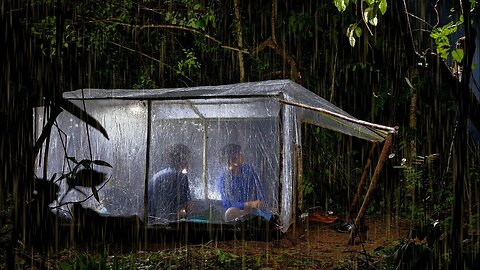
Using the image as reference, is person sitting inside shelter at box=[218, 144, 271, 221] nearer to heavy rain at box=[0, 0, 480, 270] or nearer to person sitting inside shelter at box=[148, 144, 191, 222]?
heavy rain at box=[0, 0, 480, 270]

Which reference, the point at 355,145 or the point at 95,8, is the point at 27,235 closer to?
the point at 95,8

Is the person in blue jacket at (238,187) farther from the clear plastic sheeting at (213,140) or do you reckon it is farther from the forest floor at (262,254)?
the forest floor at (262,254)

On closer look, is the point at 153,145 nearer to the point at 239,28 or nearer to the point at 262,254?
the point at 262,254

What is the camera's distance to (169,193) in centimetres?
659

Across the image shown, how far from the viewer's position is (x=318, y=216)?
7.91m

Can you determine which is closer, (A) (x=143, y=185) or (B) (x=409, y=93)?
(A) (x=143, y=185)

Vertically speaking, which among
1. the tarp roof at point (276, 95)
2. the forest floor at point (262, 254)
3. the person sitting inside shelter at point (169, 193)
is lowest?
the forest floor at point (262, 254)

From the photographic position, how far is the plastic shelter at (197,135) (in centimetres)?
594

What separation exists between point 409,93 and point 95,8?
5532 millimetres

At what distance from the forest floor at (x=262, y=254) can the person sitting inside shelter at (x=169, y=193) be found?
449mm

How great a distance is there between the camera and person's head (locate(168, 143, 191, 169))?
681 centimetres

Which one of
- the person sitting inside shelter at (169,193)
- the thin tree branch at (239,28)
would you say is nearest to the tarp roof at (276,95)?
the person sitting inside shelter at (169,193)

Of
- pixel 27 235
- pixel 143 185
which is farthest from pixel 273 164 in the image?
pixel 27 235

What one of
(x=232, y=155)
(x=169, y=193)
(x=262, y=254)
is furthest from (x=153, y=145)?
(x=262, y=254)
